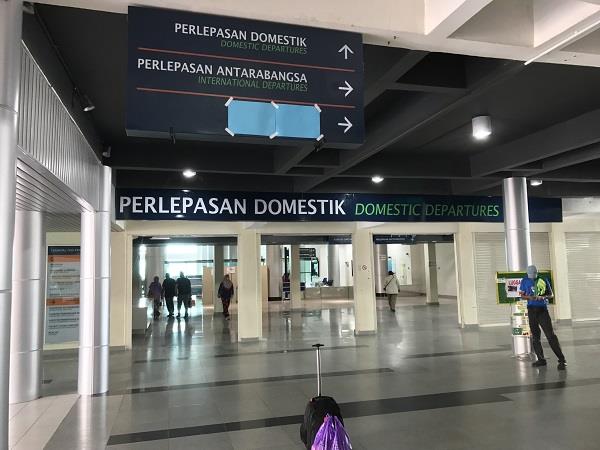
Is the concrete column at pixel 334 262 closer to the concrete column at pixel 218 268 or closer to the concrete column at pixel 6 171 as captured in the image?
the concrete column at pixel 218 268

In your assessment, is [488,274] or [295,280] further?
[295,280]

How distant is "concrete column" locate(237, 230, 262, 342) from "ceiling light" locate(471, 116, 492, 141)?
19.9 ft

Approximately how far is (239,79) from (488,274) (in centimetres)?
1130

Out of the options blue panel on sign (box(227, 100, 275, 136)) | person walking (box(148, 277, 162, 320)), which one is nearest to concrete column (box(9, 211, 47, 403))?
blue panel on sign (box(227, 100, 275, 136))

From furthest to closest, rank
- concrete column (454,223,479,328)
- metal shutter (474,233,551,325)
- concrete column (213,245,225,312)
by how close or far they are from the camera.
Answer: concrete column (213,245,225,312)
metal shutter (474,233,551,325)
concrete column (454,223,479,328)

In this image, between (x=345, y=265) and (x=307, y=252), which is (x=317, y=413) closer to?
(x=345, y=265)

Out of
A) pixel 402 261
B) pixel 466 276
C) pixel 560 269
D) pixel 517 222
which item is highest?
pixel 517 222

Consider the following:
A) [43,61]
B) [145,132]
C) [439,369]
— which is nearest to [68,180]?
[43,61]

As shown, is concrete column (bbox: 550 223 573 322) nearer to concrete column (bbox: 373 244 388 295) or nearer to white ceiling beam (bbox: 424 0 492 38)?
concrete column (bbox: 373 244 388 295)

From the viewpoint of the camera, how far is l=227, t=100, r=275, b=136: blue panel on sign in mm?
2654

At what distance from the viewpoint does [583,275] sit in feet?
43.4

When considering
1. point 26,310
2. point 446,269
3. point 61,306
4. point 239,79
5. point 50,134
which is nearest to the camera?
point 239,79

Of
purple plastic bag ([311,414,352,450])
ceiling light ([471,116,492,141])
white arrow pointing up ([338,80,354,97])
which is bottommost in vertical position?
purple plastic bag ([311,414,352,450])

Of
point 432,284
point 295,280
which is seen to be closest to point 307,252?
point 295,280
